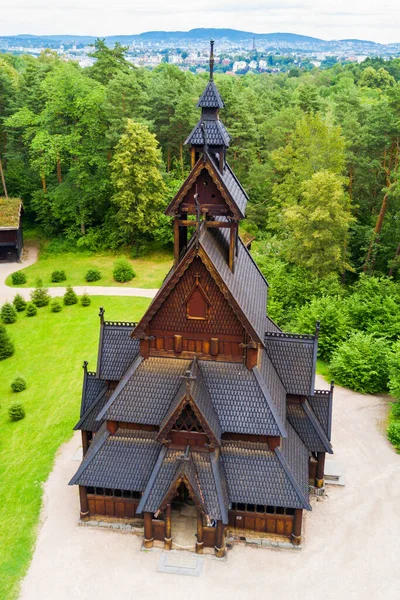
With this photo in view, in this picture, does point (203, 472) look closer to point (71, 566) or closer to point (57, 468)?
point (71, 566)

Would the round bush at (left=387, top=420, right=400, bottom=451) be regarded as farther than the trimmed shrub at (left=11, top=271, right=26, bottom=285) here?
No

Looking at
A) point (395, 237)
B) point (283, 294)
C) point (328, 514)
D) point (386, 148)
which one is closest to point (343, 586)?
point (328, 514)

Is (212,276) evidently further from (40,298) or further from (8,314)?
(40,298)

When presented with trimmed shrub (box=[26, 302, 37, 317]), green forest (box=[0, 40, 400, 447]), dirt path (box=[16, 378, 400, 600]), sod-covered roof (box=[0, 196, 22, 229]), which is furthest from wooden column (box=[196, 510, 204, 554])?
sod-covered roof (box=[0, 196, 22, 229])

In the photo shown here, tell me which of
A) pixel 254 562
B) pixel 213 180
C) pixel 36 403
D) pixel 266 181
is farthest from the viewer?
pixel 266 181

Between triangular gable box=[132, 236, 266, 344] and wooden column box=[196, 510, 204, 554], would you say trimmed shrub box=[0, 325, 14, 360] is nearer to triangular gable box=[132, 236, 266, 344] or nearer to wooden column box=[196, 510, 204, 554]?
triangular gable box=[132, 236, 266, 344]

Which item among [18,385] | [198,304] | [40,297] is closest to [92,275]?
[40,297]
